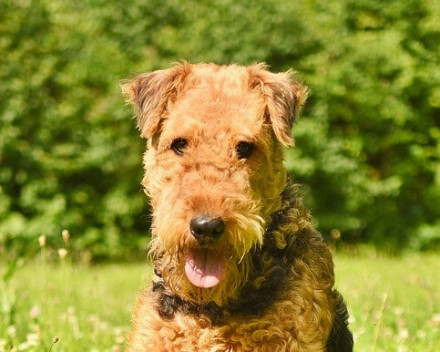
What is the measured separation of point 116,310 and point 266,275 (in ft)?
10.8

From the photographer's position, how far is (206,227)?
9.42 feet

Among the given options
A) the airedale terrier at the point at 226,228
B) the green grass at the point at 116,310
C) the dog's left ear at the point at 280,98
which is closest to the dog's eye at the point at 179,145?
the airedale terrier at the point at 226,228

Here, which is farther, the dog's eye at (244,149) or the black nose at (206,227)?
the dog's eye at (244,149)

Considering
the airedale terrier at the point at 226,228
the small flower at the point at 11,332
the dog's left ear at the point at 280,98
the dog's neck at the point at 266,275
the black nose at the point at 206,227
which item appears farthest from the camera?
the small flower at the point at 11,332

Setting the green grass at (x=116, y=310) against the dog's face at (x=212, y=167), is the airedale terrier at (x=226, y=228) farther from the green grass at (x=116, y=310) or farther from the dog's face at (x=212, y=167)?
the green grass at (x=116, y=310)

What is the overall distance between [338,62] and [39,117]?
481 centimetres

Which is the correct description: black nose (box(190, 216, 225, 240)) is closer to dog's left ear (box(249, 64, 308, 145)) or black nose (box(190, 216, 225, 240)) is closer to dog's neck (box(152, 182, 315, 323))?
dog's neck (box(152, 182, 315, 323))

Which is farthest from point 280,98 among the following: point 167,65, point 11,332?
point 167,65

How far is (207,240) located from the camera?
9.60 ft

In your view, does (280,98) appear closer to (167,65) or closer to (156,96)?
(156,96)

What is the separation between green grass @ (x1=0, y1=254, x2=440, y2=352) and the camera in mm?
4270

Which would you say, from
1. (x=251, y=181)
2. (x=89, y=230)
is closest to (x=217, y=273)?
(x=251, y=181)

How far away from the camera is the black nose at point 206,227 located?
2863 millimetres

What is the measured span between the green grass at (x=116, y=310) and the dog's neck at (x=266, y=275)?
0.64 meters
